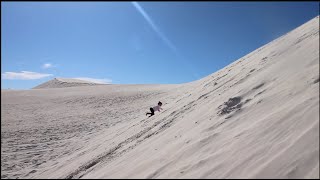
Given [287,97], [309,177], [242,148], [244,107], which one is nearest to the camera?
[309,177]

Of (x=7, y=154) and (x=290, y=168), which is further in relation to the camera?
(x=7, y=154)

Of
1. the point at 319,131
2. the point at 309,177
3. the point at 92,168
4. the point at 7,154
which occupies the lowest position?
the point at 309,177

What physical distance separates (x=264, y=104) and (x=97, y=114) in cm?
1681

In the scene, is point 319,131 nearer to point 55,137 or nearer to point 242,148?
point 242,148

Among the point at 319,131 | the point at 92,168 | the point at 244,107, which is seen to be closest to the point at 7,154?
the point at 92,168

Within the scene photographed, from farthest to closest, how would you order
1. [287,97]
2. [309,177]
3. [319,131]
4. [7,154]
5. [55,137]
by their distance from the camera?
[55,137] → [7,154] → [287,97] → [319,131] → [309,177]

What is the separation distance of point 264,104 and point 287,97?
48 cm

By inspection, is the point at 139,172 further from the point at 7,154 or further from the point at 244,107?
the point at 7,154

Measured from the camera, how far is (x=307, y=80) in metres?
6.47

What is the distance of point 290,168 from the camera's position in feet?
14.6

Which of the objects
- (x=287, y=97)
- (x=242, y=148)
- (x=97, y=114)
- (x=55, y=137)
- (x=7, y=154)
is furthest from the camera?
(x=97, y=114)

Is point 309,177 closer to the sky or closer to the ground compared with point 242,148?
closer to the ground

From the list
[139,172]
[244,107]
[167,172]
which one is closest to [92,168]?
[139,172]

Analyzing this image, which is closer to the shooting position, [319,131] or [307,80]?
[319,131]
